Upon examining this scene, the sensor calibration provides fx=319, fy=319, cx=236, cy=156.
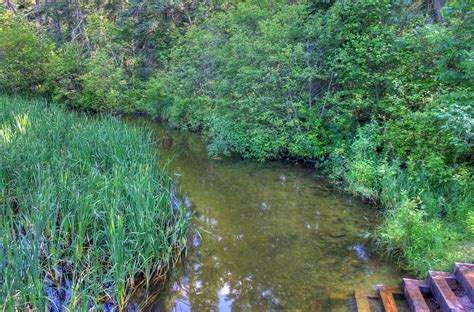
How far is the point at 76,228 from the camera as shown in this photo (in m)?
3.51

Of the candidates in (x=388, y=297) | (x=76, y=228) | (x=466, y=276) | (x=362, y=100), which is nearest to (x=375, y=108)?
(x=362, y=100)

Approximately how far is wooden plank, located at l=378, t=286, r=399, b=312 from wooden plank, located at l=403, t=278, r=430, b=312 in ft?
0.45

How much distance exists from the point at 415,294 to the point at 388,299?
24 centimetres

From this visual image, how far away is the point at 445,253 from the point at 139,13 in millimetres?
16624

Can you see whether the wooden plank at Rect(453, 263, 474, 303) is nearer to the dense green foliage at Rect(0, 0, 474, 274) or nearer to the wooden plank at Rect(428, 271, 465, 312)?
the wooden plank at Rect(428, 271, 465, 312)

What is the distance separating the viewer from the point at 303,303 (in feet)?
10.2

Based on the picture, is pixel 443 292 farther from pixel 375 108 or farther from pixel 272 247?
pixel 375 108

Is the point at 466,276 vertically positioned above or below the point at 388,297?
above

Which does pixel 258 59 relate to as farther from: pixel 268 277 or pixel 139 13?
pixel 139 13

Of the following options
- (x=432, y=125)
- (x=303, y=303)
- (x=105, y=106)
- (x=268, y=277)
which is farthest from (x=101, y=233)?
(x=105, y=106)

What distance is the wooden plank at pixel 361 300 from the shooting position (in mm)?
2887

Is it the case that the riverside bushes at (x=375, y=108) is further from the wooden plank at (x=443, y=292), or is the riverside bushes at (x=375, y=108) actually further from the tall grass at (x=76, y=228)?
the tall grass at (x=76, y=228)

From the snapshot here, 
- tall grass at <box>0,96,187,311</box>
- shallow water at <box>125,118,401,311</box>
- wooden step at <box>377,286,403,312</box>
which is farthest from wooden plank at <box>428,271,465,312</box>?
tall grass at <box>0,96,187,311</box>

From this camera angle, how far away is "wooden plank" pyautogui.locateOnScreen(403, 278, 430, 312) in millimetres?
2719
